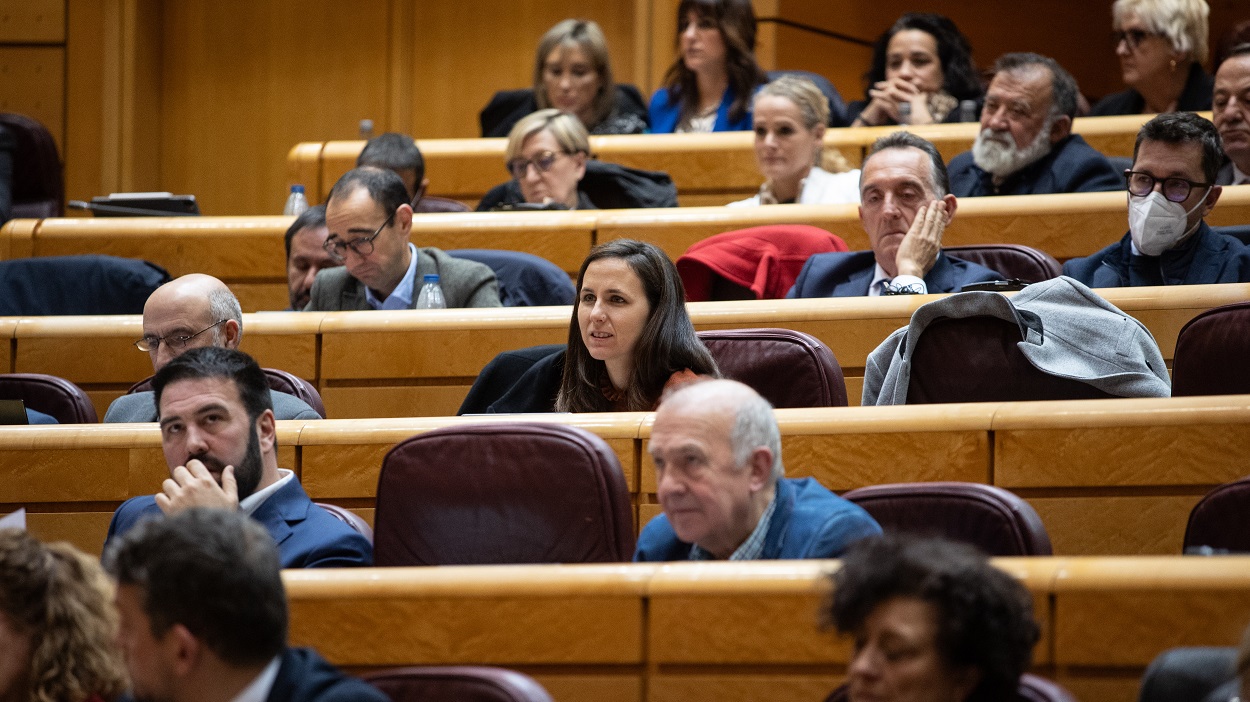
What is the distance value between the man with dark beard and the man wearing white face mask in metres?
1.23

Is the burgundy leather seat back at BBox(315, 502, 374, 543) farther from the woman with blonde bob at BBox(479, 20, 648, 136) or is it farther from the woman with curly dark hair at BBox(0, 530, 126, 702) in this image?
the woman with blonde bob at BBox(479, 20, 648, 136)

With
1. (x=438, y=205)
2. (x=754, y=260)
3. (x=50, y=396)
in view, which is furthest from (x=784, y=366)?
(x=438, y=205)

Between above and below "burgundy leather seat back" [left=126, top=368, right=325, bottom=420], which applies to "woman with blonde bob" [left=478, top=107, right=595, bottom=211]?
above

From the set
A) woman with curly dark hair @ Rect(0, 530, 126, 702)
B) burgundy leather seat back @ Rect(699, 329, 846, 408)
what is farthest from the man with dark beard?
burgundy leather seat back @ Rect(699, 329, 846, 408)

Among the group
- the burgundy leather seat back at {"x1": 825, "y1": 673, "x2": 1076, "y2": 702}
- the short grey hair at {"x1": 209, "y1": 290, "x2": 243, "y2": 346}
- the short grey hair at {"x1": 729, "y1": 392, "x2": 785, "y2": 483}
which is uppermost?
the short grey hair at {"x1": 209, "y1": 290, "x2": 243, "y2": 346}

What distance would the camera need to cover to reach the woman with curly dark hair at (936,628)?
1.02 metres

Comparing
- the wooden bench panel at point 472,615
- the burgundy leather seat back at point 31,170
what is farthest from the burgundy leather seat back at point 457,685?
the burgundy leather seat back at point 31,170

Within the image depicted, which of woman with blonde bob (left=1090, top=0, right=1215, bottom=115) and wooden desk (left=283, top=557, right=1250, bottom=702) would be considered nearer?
wooden desk (left=283, top=557, right=1250, bottom=702)

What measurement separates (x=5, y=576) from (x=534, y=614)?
432 millimetres

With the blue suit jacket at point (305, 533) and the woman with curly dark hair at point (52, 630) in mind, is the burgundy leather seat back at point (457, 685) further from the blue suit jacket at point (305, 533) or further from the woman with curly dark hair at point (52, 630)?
the blue suit jacket at point (305, 533)

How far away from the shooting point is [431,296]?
2457 millimetres

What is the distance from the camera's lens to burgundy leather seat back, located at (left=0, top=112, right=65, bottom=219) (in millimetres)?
3439

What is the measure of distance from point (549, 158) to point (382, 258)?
0.52 metres

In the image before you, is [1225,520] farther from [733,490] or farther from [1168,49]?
[1168,49]
